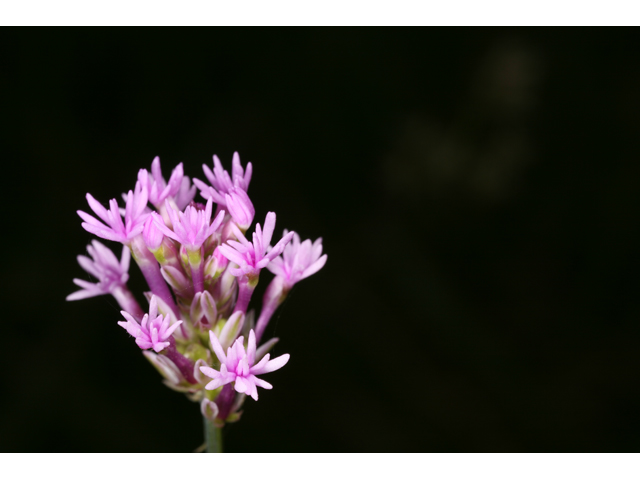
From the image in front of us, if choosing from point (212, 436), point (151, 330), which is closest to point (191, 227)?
point (151, 330)

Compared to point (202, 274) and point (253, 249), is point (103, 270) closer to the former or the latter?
point (202, 274)

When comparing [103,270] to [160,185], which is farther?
[103,270]

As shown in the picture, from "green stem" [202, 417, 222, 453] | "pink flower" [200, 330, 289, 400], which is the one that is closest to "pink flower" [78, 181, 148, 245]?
"pink flower" [200, 330, 289, 400]

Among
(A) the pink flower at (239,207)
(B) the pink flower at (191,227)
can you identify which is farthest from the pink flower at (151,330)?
(A) the pink flower at (239,207)

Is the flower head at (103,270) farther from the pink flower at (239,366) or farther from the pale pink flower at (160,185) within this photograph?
the pink flower at (239,366)

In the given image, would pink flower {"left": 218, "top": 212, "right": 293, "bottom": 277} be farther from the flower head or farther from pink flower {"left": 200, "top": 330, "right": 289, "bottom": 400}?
the flower head

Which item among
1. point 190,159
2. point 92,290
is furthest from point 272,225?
point 190,159
